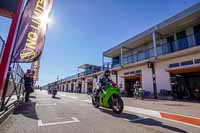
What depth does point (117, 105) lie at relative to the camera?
17.6 feet

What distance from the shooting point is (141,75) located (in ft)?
53.7

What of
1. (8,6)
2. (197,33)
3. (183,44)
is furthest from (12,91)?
(197,33)

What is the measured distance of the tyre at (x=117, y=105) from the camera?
5.22m

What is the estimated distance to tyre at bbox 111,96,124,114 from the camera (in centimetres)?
522

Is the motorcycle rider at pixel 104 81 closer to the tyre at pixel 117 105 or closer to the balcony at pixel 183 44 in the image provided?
the tyre at pixel 117 105

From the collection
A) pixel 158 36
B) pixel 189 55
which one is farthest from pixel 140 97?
pixel 158 36

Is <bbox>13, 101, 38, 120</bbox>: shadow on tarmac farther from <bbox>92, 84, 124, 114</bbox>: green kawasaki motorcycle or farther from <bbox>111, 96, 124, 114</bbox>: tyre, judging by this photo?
<bbox>111, 96, 124, 114</bbox>: tyre

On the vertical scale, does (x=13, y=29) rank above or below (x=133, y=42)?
below

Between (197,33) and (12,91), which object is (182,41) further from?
(12,91)

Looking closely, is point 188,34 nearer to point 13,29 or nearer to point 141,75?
point 141,75

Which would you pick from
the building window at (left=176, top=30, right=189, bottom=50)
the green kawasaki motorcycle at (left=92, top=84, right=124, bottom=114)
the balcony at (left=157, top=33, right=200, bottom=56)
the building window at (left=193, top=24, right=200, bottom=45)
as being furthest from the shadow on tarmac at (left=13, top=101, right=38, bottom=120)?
the building window at (left=193, top=24, right=200, bottom=45)

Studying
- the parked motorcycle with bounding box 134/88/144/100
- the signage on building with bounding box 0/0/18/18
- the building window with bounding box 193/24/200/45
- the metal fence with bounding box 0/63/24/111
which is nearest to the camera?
the metal fence with bounding box 0/63/24/111

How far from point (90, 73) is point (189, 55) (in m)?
19.9

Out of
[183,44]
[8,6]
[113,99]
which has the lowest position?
[113,99]
